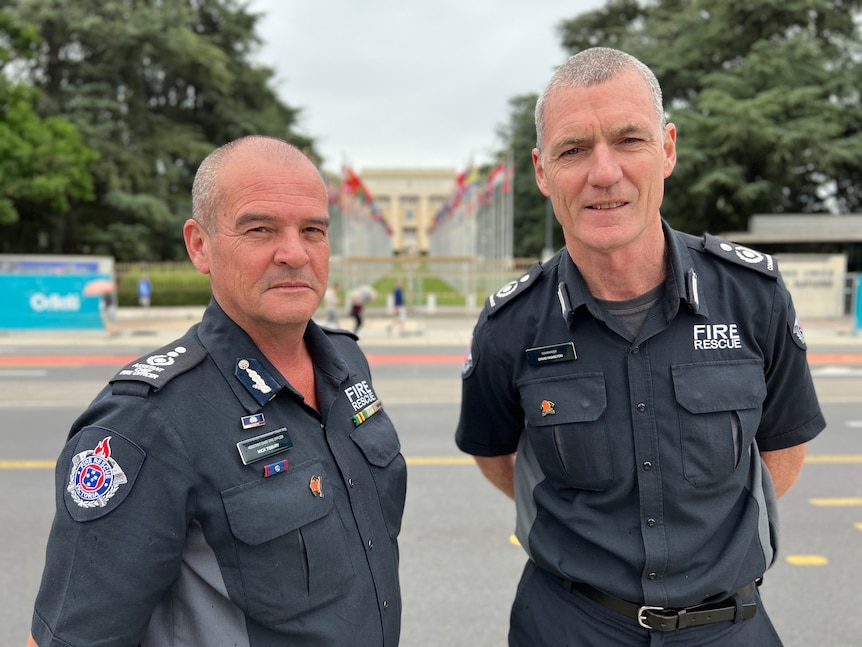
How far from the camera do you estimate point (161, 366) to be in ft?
5.44

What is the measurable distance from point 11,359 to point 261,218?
1454 cm

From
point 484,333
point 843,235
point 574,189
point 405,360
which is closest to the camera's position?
point 574,189

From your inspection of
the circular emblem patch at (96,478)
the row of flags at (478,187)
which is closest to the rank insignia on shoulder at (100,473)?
the circular emblem patch at (96,478)

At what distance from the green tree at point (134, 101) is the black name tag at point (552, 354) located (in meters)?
32.8

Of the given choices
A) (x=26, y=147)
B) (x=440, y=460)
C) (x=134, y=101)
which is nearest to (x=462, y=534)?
(x=440, y=460)

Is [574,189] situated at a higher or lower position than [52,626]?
higher

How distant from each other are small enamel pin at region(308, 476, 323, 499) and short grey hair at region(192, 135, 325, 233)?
2.29 feet

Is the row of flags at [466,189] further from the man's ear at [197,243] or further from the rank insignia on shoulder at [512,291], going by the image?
the man's ear at [197,243]

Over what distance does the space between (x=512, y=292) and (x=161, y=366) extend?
109 cm

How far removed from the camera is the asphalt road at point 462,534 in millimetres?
3748

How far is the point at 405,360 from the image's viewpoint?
13.7 meters

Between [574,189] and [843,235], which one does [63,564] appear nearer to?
[574,189]

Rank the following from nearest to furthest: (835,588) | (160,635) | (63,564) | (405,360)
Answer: (63,564)
(160,635)
(835,588)
(405,360)

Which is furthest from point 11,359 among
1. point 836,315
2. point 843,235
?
point 843,235
